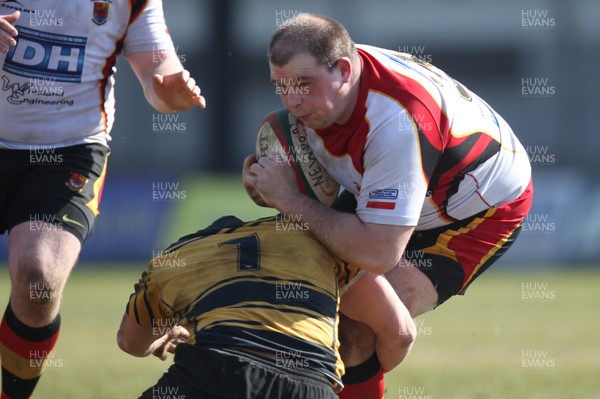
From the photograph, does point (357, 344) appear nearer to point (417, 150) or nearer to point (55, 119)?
point (417, 150)

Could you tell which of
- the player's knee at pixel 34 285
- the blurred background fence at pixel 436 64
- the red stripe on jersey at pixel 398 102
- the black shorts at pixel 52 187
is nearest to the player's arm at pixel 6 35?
the black shorts at pixel 52 187

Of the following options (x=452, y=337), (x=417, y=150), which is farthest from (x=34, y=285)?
(x=452, y=337)

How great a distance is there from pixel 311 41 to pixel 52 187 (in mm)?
1273

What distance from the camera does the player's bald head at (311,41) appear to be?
3570 mm


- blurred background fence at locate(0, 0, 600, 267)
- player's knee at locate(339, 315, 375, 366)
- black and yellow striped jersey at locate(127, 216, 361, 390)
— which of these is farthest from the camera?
blurred background fence at locate(0, 0, 600, 267)

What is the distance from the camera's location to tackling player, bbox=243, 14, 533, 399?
3549 mm

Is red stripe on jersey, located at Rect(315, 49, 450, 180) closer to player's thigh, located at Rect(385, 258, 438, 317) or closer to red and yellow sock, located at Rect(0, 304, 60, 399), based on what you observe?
player's thigh, located at Rect(385, 258, 438, 317)

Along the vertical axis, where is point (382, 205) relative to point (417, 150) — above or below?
below

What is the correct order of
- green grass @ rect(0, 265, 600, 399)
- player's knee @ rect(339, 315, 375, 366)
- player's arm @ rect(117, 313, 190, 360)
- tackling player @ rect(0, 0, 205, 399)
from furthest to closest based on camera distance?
green grass @ rect(0, 265, 600, 399) → player's knee @ rect(339, 315, 375, 366) → tackling player @ rect(0, 0, 205, 399) → player's arm @ rect(117, 313, 190, 360)

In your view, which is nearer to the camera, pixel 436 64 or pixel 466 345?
pixel 466 345

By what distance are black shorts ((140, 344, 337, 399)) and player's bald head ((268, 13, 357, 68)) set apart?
1193 mm

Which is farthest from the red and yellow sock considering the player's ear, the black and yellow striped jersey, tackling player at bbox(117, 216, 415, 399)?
the player's ear

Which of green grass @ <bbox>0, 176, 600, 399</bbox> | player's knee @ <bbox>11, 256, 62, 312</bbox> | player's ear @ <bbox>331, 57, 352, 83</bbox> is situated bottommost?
green grass @ <bbox>0, 176, 600, 399</bbox>

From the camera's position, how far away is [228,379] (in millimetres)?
2811
